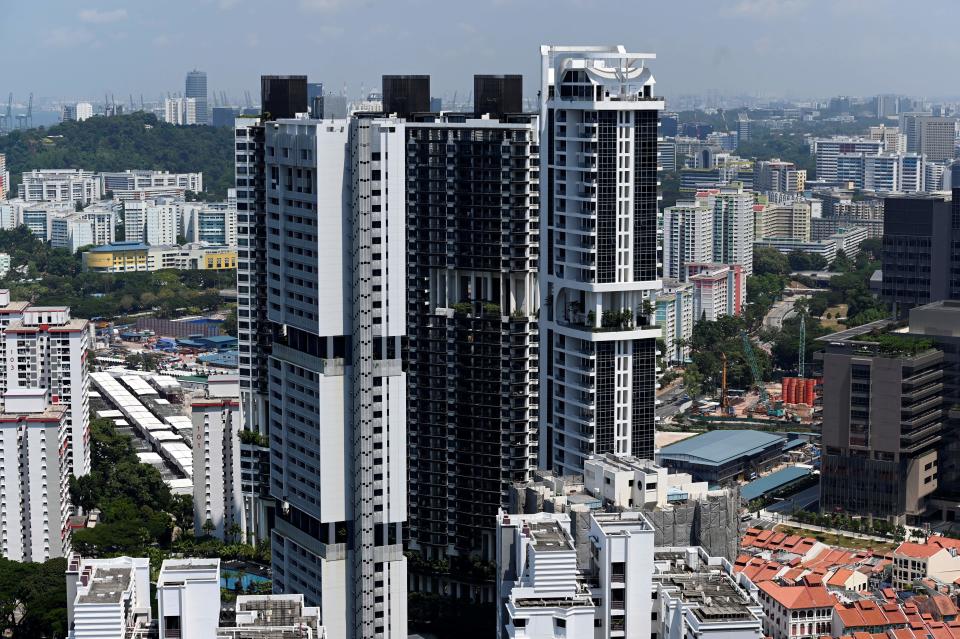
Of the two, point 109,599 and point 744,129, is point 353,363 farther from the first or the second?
point 744,129

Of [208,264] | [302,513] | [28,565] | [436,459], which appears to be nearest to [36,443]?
[28,565]

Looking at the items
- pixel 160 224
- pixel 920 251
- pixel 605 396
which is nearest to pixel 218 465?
pixel 605 396

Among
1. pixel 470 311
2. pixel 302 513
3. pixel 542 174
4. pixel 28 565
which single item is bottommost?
pixel 28 565

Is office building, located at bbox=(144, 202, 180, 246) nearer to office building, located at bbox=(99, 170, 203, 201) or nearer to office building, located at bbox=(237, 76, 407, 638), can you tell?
office building, located at bbox=(99, 170, 203, 201)

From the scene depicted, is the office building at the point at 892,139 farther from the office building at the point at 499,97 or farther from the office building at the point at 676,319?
the office building at the point at 499,97

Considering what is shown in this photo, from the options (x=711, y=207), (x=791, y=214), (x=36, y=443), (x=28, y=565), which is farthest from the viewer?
(x=791, y=214)

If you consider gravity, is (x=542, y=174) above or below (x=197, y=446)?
above

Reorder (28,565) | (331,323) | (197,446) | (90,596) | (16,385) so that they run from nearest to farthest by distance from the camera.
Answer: (90,596) → (331,323) → (28,565) → (197,446) → (16,385)

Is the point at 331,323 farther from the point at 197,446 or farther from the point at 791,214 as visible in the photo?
the point at 791,214
